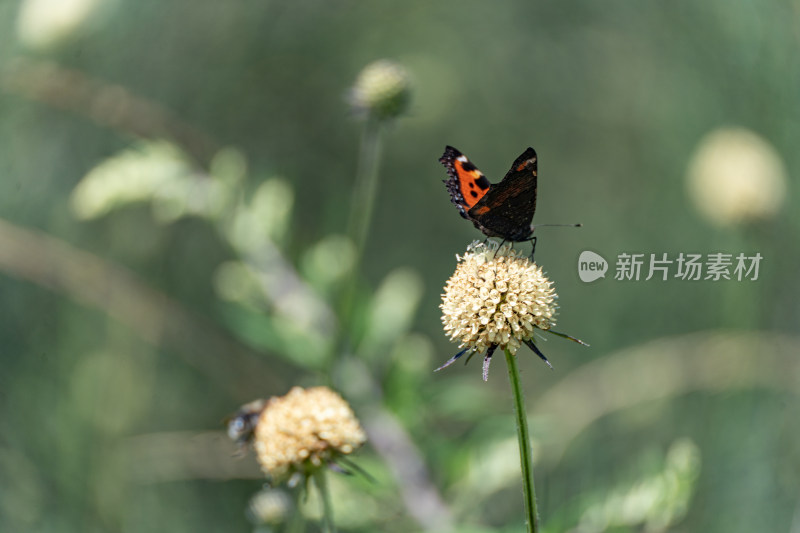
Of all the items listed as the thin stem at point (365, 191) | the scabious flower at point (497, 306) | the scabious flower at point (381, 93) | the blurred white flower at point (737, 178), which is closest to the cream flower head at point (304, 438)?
the scabious flower at point (497, 306)

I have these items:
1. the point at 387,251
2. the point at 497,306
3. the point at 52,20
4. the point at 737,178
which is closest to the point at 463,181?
the point at 497,306

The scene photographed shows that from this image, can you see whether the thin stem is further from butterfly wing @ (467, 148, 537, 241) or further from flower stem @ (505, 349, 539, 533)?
flower stem @ (505, 349, 539, 533)

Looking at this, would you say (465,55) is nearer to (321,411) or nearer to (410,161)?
(410,161)

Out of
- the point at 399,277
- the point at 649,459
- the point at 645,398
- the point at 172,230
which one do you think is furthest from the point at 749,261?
the point at 172,230

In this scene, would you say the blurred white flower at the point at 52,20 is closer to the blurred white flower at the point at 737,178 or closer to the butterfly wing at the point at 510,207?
the butterfly wing at the point at 510,207

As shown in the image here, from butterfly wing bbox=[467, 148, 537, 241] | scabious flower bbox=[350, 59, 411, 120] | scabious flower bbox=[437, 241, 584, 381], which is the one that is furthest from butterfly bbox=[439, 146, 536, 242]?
scabious flower bbox=[350, 59, 411, 120]

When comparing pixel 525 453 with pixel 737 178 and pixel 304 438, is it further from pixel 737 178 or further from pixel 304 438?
pixel 737 178
